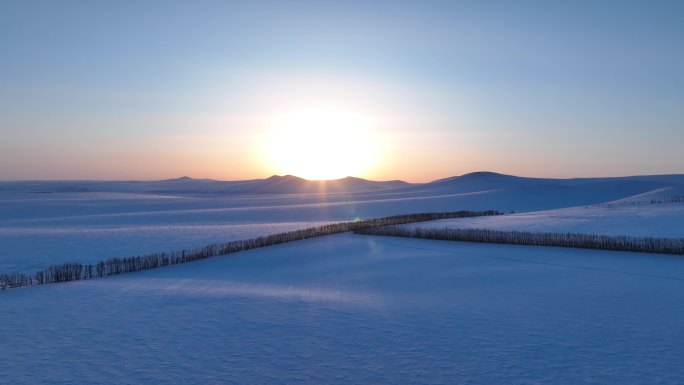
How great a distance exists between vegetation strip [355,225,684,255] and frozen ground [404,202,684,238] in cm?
251

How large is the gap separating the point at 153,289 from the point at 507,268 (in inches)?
367

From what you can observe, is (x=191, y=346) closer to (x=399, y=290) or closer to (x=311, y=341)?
(x=311, y=341)

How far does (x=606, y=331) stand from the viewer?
25.4ft

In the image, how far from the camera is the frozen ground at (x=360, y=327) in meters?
6.37

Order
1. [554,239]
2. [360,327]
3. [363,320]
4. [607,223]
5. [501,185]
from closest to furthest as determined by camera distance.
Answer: [360,327] → [363,320] → [554,239] → [607,223] → [501,185]

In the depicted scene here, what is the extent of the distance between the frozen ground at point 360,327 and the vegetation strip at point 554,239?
2316 mm

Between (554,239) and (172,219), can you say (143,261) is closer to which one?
(554,239)

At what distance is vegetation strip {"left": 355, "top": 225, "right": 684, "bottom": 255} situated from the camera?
16.1 metres

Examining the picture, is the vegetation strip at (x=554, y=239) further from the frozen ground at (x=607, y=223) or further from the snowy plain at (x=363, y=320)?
the frozen ground at (x=607, y=223)

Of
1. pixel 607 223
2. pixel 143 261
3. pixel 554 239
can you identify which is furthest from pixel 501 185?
pixel 143 261

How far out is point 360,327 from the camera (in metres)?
8.23

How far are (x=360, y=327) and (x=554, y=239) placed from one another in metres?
12.5

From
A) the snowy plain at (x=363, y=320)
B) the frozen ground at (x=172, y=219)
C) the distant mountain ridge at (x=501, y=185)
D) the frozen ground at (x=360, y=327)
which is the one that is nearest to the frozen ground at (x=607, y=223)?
the snowy plain at (x=363, y=320)

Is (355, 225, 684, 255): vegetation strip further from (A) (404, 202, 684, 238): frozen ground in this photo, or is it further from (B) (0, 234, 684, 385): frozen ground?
(A) (404, 202, 684, 238): frozen ground
